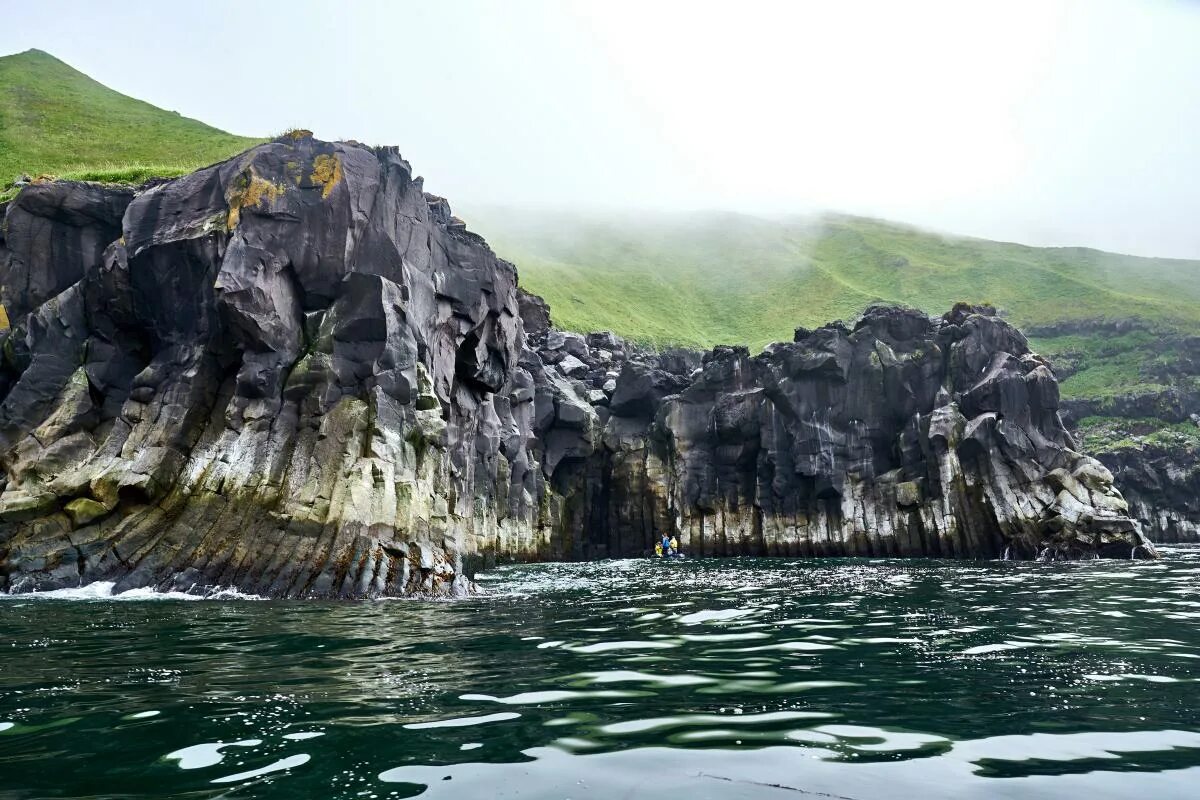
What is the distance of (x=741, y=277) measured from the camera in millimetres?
188125

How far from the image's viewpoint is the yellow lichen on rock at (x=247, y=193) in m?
34.4

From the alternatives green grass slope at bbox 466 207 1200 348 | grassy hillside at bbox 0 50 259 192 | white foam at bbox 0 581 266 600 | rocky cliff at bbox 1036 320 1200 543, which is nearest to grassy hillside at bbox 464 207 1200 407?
green grass slope at bbox 466 207 1200 348

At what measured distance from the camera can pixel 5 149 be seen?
6241 cm

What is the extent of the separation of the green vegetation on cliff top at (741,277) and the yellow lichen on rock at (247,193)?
673 inches

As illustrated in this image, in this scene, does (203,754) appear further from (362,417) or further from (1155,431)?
(1155,431)

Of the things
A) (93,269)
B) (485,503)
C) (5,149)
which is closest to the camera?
(93,269)

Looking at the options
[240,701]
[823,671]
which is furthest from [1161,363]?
[240,701]

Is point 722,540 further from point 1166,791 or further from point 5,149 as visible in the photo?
point 5,149

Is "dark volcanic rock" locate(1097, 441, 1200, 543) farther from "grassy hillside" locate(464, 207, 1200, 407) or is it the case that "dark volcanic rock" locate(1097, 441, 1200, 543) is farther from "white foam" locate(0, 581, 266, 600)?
"white foam" locate(0, 581, 266, 600)

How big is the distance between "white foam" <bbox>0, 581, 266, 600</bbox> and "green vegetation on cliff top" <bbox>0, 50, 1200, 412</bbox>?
107 feet

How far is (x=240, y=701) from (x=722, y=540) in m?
58.1

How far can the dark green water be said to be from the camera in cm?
600

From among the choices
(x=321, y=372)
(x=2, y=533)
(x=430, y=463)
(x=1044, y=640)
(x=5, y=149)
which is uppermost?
(x=5, y=149)

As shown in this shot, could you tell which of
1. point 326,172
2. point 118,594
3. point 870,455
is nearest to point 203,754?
point 118,594
